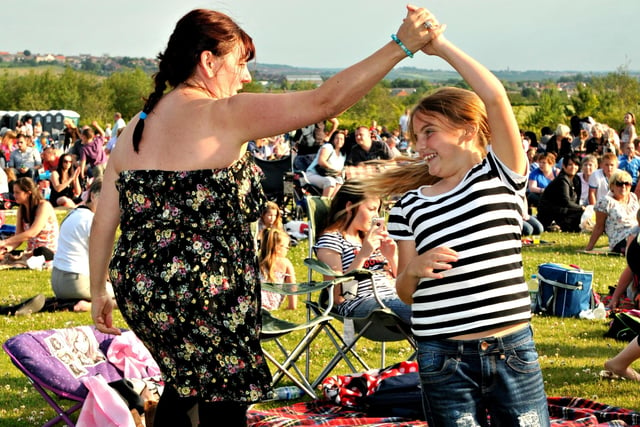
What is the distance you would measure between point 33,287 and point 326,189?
5.72m

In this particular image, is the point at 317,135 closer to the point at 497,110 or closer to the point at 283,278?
the point at 283,278

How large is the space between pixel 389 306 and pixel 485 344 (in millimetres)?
2739

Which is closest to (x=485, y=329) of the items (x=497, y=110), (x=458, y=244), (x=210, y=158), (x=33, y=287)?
(x=458, y=244)

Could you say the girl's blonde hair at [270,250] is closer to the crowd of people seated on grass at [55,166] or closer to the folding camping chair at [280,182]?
the folding camping chair at [280,182]

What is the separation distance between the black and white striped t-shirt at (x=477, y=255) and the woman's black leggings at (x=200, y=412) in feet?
2.15

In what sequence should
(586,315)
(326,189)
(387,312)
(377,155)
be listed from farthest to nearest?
(377,155) → (326,189) → (586,315) → (387,312)

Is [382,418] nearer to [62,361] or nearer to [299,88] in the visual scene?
[62,361]

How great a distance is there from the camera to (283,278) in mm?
8531

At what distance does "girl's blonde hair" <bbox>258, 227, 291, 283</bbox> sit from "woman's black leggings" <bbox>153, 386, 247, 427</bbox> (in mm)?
5290

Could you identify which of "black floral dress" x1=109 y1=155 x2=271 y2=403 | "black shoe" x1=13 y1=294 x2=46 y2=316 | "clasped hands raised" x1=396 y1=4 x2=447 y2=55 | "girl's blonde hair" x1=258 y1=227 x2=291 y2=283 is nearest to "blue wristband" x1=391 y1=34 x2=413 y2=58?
"clasped hands raised" x1=396 y1=4 x2=447 y2=55

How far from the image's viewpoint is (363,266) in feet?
19.1

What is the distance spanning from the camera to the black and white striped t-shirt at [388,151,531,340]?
2.71 meters

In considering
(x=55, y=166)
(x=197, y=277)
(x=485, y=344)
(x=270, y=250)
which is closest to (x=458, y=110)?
(x=485, y=344)

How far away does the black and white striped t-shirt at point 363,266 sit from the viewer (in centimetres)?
561
